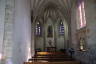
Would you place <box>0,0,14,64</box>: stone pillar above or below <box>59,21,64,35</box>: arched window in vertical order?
below

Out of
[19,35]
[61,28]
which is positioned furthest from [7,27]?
[61,28]

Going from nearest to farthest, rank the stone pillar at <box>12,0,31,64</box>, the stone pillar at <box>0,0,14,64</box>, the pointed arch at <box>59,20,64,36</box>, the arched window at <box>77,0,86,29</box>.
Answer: the stone pillar at <box>0,0,14,64</box>
the stone pillar at <box>12,0,31,64</box>
the arched window at <box>77,0,86,29</box>
the pointed arch at <box>59,20,64,36</box>

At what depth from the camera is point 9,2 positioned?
503 cm

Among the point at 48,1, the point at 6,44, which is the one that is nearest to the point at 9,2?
the point at 6,44

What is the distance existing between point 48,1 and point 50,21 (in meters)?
4.70

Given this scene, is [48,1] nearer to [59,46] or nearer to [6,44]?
[59,46]

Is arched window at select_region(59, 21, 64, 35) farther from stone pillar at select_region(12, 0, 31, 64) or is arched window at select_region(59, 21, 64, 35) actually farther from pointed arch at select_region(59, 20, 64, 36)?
stone pillar at select_region(12, 0, 31, 64)

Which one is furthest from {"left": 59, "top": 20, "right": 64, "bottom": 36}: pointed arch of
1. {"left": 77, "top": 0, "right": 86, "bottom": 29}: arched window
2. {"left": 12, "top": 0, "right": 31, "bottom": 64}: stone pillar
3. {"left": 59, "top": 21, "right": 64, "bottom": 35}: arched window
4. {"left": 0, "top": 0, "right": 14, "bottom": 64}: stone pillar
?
{"left": 0, "top": 0, "right": 14, "bottom": 64}: stone pillar

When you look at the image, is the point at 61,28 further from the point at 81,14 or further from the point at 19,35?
the point at 19,35

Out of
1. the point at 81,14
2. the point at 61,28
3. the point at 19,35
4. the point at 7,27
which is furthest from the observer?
the point at 61,28

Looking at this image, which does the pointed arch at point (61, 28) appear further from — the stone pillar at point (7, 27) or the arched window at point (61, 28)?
the stone pillar at point (7, 27)

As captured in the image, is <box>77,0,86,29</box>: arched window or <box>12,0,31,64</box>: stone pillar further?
<box>77,0,86,29</box>: arched window

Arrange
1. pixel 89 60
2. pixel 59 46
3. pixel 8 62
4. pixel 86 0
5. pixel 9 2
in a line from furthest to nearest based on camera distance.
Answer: pixel 59 46 < pixel 86 0 < pixel 89 60 < pixel 9 2 < pixel 8 62

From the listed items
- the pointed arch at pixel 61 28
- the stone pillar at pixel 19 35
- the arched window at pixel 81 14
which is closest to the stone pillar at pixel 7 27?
the stone pillar at pixel 19 35
